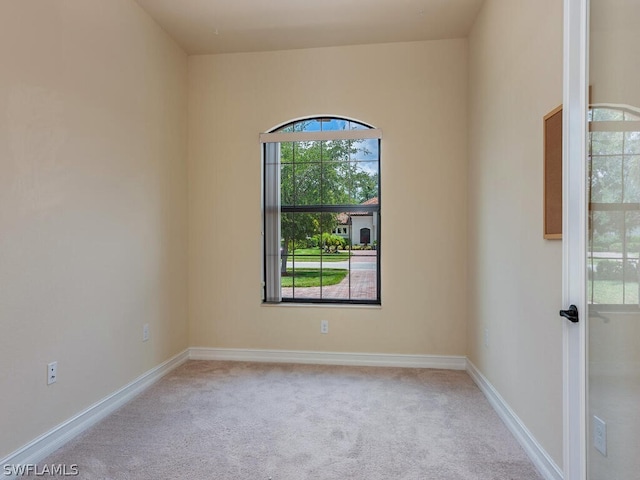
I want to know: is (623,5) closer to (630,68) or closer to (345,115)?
(630,68)

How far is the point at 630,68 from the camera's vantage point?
1248 mm

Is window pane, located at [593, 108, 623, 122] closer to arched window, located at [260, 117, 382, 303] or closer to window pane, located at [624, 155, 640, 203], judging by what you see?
window pane, located at [624, 155, 640, 203]

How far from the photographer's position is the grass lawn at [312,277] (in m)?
3.61

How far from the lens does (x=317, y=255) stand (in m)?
3.62

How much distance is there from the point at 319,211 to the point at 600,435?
8.70 ft

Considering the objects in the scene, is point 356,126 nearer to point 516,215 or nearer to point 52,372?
point 516,215

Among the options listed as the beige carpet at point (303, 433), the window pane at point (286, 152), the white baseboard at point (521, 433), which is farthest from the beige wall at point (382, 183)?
the white baseboard at point (521, 433)

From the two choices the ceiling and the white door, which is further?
the ceiling

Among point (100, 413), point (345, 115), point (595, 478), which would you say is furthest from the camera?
point (345, 115)

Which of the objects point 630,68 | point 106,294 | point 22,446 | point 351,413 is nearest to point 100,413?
point 22,446

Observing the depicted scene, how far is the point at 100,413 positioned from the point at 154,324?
0.78 meters

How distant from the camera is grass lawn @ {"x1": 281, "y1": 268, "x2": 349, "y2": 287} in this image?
3.61 metres

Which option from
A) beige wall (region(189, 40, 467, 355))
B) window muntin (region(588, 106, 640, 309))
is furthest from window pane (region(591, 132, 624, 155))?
beige wall (region(189, 40, 467, 355))

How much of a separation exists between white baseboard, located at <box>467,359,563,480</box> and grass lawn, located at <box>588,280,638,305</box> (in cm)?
90
